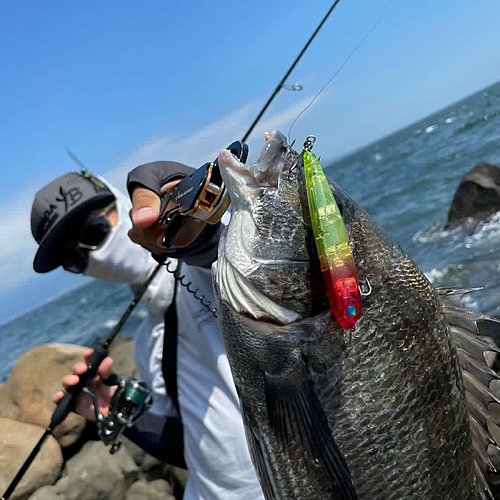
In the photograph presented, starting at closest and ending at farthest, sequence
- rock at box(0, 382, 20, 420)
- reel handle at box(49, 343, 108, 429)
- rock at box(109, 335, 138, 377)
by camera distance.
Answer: reel handle at box(49, 343, 108, 429)
rock at box(0, 382, 20, 420)
rock at box(109, 335, 138, 377)

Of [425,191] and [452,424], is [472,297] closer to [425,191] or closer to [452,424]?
[452,424]

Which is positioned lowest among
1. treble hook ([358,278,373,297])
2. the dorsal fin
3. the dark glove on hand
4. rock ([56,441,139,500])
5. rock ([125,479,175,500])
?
rock ([125,479,175,500])

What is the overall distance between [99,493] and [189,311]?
5084 mm

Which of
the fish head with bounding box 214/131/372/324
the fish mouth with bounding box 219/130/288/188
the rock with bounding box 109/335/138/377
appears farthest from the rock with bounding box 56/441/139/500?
the fish mouth with bounding box 219/130/288/188

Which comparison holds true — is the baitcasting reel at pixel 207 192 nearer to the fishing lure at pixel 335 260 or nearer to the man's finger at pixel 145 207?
the man's finger at pixel 145 207

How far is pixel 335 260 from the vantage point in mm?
1327

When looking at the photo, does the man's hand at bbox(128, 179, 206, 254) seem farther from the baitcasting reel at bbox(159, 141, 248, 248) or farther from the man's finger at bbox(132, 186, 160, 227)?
the baitcasting reel at bbox(159, 141, 248, 248)

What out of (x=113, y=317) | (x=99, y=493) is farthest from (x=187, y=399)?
(x=113, y=317)

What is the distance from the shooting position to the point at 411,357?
153 cm

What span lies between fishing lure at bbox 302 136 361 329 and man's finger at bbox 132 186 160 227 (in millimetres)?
790

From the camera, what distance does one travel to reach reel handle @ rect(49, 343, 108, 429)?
2.97 metres

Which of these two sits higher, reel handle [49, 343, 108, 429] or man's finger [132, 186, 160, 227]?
man's finger [132, 186, 160, 227]

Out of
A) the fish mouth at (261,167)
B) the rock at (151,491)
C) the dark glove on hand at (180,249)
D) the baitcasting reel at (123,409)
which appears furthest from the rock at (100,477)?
the fish mouth at (261,167)

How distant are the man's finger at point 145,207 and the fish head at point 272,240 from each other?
42 cm
